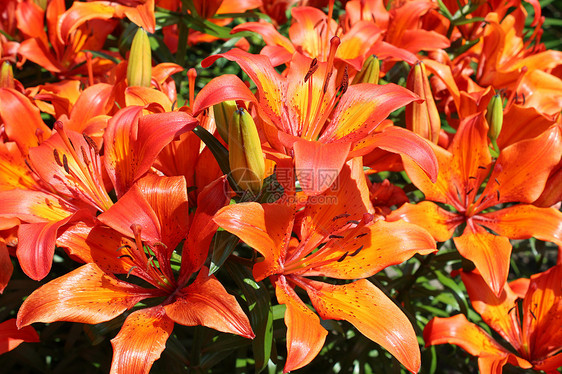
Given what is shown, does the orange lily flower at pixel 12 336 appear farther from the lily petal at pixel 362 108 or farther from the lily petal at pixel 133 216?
the lily petal at pixel 362 108

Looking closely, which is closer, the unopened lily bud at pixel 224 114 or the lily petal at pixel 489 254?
the unopened lily bud at pixel 224 114

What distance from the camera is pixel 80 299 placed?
2.93ft

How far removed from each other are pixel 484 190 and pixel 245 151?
2.24 feet

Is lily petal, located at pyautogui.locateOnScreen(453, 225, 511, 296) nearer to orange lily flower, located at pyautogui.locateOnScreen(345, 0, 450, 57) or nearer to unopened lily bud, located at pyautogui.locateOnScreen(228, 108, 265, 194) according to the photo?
unopened lily bud, located at pyautogui.locateOnScreen(228, 108, 265, 194)

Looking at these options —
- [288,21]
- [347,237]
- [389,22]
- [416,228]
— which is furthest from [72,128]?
[288,21]

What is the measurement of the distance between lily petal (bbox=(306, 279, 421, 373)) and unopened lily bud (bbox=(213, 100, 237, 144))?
329 millimetres

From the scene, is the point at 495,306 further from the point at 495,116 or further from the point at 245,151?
the point at 245,151

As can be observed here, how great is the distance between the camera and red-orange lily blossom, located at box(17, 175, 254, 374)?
85 cm

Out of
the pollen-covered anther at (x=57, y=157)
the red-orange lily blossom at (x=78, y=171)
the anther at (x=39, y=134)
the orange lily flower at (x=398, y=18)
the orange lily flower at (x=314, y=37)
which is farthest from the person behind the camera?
the orange lily flower at (x=398, y=18)

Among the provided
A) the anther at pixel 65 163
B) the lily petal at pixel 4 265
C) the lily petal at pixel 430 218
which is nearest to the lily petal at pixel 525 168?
the lily petal at pixel 430 218

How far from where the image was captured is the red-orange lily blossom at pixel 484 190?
1170mm

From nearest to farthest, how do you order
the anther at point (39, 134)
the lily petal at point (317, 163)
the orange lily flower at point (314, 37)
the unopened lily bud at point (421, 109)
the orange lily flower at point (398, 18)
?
the lily petal at point (317, 163)
the anther at point (39, 134)
the unopened lily bud at point (421, 109)
the orange lily flower at point (314, 37)
the orange lily flower at point (398, 18)

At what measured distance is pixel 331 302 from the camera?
97cm

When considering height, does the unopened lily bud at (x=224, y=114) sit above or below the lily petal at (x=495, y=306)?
above
